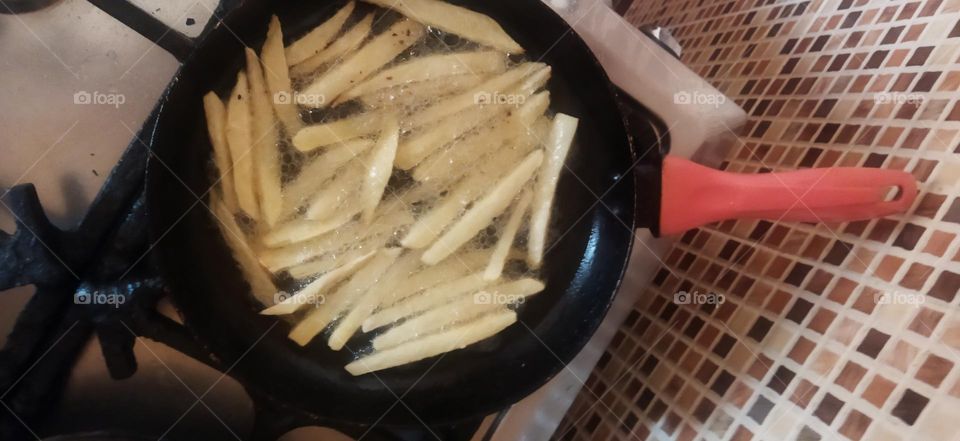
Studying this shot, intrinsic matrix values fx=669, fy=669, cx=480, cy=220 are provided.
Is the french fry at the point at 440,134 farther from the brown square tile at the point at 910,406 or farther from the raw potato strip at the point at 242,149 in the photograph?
the brown square tile at the point at 910,406

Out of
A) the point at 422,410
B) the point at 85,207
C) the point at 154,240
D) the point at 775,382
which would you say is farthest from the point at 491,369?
the point at 85,207

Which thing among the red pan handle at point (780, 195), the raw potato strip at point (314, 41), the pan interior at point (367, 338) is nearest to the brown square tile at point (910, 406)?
the red pan handle at point (780, 195)

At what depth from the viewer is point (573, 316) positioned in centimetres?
97

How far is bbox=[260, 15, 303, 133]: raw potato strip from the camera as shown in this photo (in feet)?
2.82

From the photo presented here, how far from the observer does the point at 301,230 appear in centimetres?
86

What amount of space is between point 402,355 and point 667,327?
1.32 ft

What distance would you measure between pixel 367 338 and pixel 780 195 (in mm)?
569

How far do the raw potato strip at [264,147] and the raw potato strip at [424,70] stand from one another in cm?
10

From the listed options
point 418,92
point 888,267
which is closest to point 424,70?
point 418,92

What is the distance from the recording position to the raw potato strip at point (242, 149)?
84 centimetres

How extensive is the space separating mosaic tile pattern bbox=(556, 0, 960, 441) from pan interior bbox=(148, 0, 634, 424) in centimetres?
16

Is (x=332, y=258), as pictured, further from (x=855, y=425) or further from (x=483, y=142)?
(x=855, y=425)

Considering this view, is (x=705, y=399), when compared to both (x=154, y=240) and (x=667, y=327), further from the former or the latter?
(x=154, y=240)

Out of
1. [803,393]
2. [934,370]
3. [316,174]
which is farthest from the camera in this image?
[316,174]
